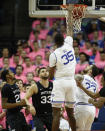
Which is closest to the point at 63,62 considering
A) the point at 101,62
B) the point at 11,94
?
the point at 11,94

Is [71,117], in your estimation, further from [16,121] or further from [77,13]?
[77,13]

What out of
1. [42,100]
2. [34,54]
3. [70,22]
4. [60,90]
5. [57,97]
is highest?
[70,22]

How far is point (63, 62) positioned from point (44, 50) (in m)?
6.97

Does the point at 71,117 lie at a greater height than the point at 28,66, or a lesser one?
greater

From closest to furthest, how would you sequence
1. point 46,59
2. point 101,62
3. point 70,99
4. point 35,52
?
point 70,99 → point 101,62 → point 46,59 → point 35,52

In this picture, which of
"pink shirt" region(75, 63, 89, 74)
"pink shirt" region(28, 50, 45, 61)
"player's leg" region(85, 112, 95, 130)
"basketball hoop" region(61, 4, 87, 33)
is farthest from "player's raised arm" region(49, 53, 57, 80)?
"pink shirt" region(28, 50, 45, 61)

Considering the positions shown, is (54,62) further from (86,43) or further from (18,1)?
(18,1)

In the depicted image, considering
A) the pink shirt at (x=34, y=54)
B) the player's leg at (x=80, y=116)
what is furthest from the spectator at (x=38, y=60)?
the player's leg at (x=80, y=116)

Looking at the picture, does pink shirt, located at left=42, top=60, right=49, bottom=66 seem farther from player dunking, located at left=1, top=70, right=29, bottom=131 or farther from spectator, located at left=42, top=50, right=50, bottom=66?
player dunking, located at left=1, top=70, right=29, bottom=131

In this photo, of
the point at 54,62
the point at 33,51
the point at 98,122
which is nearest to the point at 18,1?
the point at 33,51

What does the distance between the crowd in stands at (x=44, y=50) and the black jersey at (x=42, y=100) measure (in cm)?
315

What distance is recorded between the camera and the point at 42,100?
34.5ft

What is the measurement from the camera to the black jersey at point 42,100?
413 inches

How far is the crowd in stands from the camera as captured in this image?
14828mm
